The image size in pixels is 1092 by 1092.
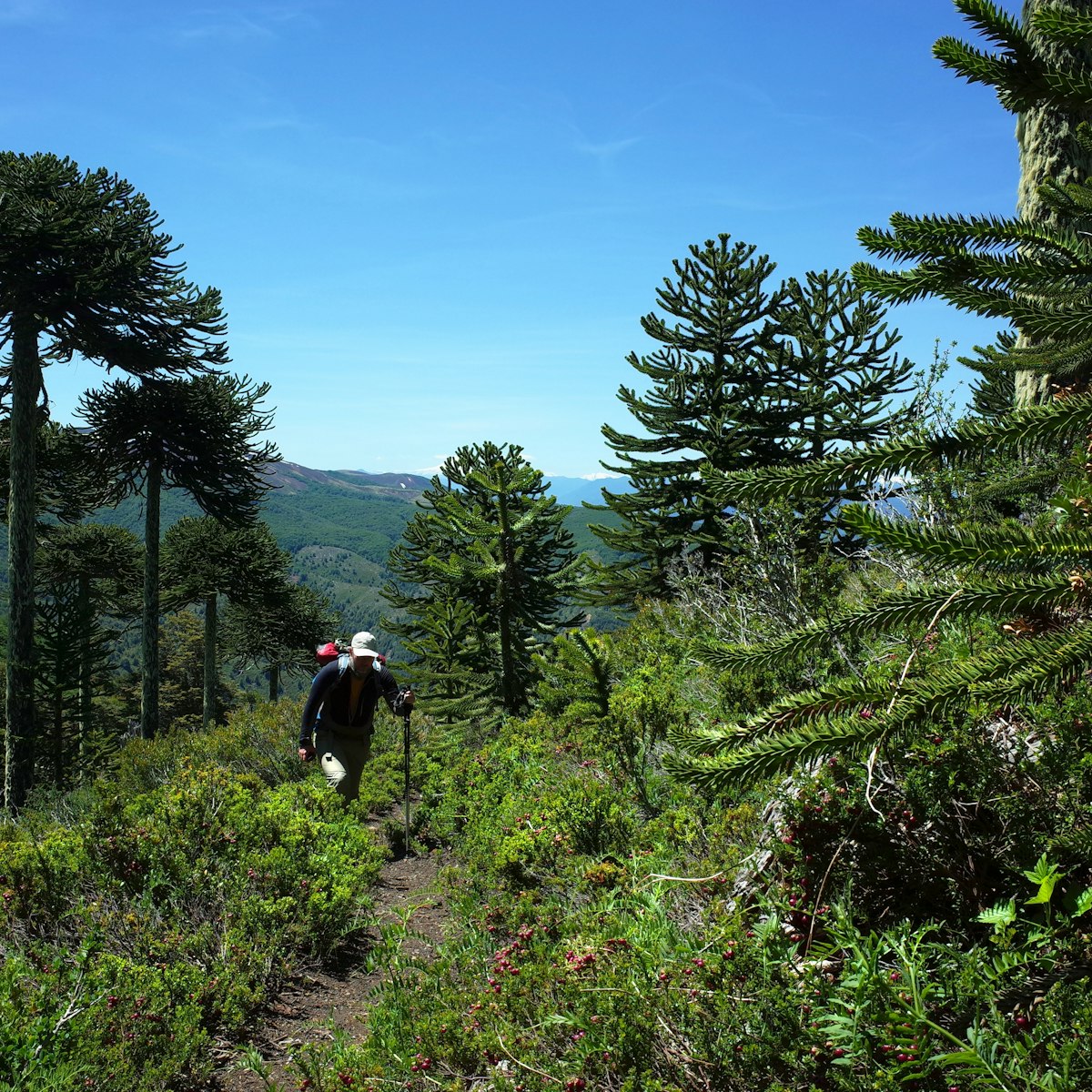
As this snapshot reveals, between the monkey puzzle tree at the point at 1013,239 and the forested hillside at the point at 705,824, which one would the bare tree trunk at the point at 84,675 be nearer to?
the forested hillside at the point at 705,824

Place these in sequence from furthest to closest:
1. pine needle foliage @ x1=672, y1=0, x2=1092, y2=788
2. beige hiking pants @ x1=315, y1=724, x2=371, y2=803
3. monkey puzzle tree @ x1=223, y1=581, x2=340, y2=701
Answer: monkey puzzle tree @ x1=223, y1=581, x2=340, y2=701
beige hiking pants @ x1=315, y1=724, x2=371, y2=803
pine needle foliage @ x1=672, y1=0, x2=1092, y2=788

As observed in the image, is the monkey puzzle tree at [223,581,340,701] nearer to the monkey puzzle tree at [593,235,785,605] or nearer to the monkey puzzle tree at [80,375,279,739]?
the monkey puzzle tree at [80,375,279,739]

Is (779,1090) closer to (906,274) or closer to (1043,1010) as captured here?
(1043,1010)

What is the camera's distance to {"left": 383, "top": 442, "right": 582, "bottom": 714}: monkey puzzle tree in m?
9.94

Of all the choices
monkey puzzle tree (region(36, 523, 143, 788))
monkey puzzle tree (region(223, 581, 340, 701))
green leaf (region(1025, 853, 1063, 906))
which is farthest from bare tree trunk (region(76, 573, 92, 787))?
green leaf (region(1025, 853, 1063, 906))

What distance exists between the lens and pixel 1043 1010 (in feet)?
6.33

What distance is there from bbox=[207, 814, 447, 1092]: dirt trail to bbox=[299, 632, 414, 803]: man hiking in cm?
135

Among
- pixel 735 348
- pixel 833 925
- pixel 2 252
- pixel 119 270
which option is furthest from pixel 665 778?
pixel 2 252

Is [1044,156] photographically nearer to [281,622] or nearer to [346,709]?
[346,709]

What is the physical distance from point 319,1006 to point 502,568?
585 centimetres

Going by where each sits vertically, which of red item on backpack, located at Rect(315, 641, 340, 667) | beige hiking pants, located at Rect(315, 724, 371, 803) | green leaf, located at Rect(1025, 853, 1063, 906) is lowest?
beige hiking pants, located at Rect(315, 724, 371, 803)

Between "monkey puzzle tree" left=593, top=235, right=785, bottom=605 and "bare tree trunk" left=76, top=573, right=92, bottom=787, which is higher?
"monkey puzzle tree" left=593, top=235, right=785, bottom=605

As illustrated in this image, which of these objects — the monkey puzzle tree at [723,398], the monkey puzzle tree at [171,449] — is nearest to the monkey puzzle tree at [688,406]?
the monkey puzzle tree at [723,398]

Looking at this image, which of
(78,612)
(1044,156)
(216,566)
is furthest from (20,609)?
(1044,156)
